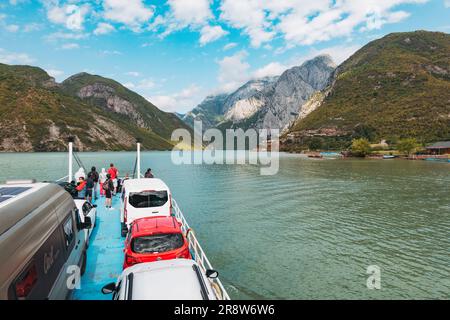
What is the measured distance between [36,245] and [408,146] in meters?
152

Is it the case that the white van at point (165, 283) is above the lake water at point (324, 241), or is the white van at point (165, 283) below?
above

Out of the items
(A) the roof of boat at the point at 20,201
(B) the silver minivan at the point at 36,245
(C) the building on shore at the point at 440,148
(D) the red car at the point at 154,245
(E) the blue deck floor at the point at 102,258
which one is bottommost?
(E) the blue deck floor at the point at 102,258

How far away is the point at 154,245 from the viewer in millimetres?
10289

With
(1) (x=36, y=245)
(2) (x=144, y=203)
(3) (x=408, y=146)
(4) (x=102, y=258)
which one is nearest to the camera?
(1) (x=36, y=245)

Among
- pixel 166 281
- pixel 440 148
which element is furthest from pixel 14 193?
pixel 440 148

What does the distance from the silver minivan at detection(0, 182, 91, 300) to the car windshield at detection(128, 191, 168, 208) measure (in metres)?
5.80

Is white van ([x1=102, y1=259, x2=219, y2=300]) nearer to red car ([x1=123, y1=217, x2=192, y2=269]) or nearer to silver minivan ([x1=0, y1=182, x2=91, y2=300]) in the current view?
silver minivan ([x1=0, y1=182, x2=91, y2=300])

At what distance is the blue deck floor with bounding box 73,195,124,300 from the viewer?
34.4 feet

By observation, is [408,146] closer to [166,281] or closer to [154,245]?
[154,245]

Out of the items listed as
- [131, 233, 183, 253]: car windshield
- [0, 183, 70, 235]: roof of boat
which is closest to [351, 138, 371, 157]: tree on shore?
[131, 233, 183, 253]: car windshield

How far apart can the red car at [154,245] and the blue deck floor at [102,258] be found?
175cm

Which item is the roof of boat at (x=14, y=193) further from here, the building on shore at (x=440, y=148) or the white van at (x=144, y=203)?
the building on shore at (x=440, y=148)

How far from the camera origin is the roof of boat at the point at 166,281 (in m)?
5.76

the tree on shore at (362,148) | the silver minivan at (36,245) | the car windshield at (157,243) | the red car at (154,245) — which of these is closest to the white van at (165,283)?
the silver minivan at (36,245)
